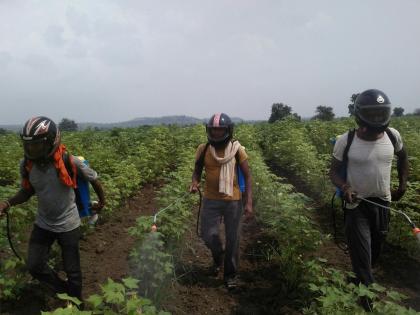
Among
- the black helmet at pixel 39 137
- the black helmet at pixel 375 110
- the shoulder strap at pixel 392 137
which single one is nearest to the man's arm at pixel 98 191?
the black helmet at pixel 39 137

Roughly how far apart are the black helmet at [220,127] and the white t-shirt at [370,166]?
1245 mm

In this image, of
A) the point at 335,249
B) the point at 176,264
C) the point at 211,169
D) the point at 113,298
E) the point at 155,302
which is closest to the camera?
the point at 113,298

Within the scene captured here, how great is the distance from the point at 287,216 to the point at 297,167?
5607 mm

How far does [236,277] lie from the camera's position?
16.7 ft

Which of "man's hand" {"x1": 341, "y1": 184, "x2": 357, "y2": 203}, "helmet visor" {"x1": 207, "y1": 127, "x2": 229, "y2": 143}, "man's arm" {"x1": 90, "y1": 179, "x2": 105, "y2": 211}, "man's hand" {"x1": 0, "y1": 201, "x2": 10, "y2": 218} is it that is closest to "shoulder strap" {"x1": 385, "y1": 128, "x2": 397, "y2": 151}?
"man's hand" {"x1": 341, "y1": 184, "x2": 357, "y2": 203}

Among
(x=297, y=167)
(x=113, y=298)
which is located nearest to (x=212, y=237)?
(x=113, y=298)

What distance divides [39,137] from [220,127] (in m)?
→ 1.87

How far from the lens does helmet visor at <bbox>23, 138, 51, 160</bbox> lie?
11.5ft

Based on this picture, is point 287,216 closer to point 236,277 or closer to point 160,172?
point 236,277

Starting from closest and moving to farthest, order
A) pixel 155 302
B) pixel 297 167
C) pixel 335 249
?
pixel 155 302 → pixel 335 249 → pixel 297 167

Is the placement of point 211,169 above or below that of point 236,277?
above

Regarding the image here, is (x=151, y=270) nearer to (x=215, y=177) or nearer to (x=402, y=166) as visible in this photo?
(x=215, y=177)

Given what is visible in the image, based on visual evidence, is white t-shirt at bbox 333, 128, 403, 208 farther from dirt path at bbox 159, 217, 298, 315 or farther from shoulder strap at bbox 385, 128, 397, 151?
dirt path at bbox 159, 217, 298, 315

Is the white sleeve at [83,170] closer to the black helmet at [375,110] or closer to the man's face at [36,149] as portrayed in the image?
the man's face at [36,149]
